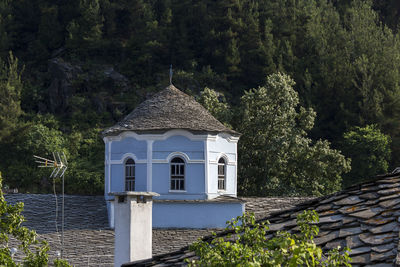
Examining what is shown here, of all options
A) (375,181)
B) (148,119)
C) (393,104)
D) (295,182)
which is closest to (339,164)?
(295,182)

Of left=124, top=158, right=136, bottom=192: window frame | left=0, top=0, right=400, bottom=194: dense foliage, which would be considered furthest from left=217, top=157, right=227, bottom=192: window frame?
left=0, top=0, right=400, bottom=194: dense foliage

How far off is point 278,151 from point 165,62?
1423 inches

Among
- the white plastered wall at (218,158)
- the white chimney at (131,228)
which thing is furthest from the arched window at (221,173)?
the white chimney at (131,228)

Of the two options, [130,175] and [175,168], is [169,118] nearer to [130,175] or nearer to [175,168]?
[175,168]

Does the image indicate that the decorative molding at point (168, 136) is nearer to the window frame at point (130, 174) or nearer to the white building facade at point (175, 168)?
the white building facade at point (175, 168)

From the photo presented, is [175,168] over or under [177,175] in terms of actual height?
over

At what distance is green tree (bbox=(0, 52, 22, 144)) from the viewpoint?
62.7m

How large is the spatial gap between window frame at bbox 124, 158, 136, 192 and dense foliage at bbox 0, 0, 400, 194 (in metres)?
26.9

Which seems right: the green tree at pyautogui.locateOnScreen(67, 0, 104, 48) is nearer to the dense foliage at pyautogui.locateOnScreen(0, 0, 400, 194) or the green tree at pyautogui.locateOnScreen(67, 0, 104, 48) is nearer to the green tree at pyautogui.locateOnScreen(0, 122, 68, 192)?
the dense foliage at pyautogui.locateOnScreen(0, 0, 400, 194)

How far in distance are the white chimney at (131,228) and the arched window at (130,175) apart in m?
14.7

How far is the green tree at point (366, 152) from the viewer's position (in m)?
56.0

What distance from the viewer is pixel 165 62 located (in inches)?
2977

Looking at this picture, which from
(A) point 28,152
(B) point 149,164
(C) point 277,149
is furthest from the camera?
(A) point 28,152

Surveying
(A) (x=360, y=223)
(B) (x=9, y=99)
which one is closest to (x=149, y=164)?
(A) (x=360, y=223)
